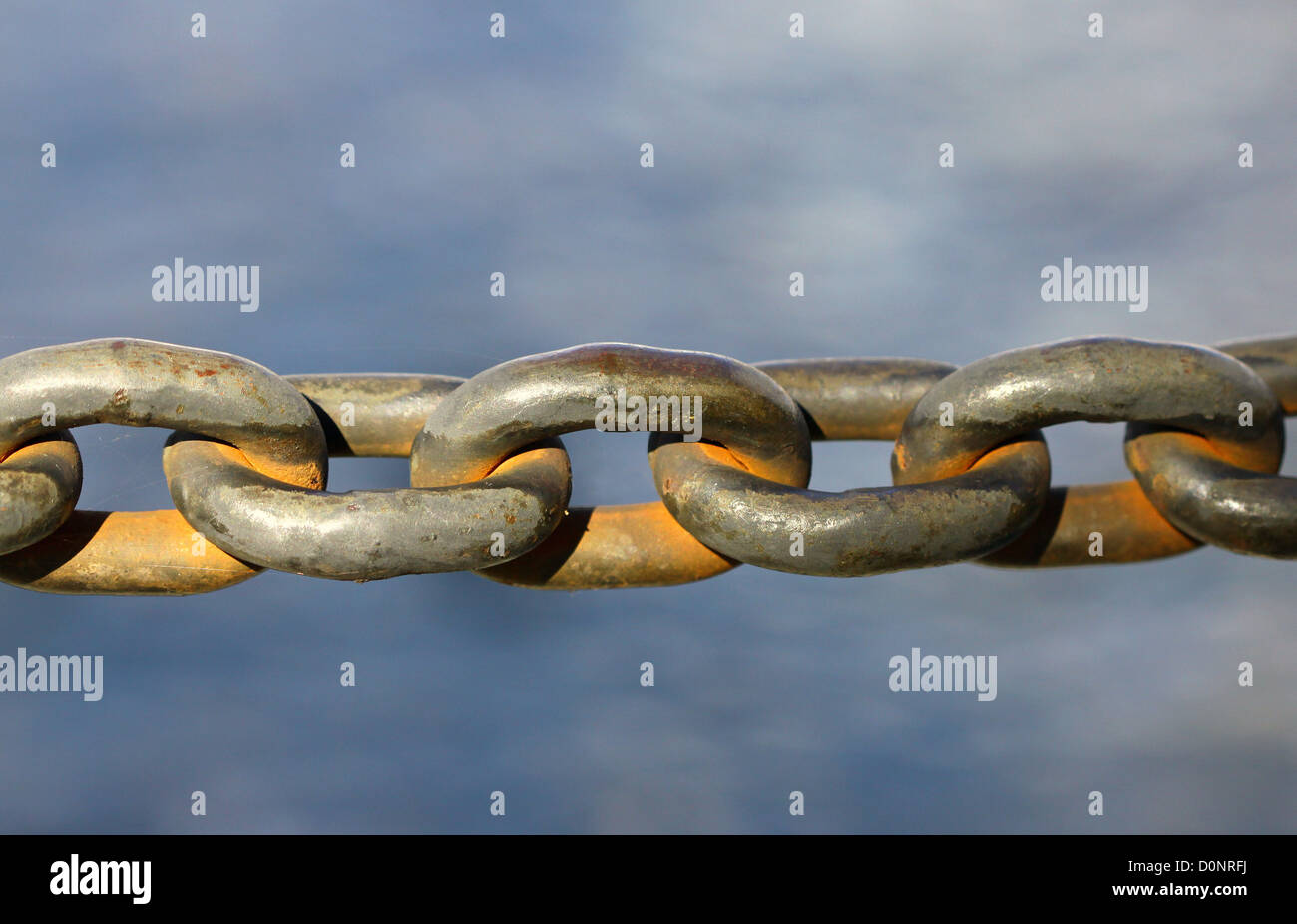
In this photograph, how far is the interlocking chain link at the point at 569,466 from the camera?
62.1 inches

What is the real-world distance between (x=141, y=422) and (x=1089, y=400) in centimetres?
127

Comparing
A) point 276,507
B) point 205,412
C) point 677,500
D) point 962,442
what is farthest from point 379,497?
point 962,442

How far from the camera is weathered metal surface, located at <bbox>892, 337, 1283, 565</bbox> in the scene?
1.70m

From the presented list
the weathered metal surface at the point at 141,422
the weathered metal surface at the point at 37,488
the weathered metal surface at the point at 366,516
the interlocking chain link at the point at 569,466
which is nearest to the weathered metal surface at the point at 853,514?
the interlocking chain link at the point at 569,466

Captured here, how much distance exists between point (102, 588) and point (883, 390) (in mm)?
1209

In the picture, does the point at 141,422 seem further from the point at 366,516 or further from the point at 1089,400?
the point at 1089,400

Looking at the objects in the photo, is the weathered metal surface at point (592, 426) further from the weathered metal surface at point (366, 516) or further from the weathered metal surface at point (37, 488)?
the weathered metal surface at point (37, 488)

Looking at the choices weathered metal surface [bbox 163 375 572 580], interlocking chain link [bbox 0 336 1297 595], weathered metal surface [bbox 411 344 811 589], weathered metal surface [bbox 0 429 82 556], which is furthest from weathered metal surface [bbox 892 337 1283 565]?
weathered metal surface [bbox 0 429 82 556]

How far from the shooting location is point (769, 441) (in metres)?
1.71

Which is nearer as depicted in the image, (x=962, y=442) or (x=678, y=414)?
(x=678, y=414)

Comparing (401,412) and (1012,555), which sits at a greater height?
(401,412)

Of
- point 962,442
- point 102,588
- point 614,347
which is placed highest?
point 614,347

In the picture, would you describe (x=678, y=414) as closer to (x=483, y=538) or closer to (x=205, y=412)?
(x=483, y=538)

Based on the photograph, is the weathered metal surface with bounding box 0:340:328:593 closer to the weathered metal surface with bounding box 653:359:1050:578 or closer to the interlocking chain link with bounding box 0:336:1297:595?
the interlocking chain link with bounding box 0:336:1297:595
